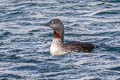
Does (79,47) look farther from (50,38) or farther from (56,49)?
(50,38)

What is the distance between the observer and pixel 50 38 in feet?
61.9

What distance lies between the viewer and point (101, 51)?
16.9 metres

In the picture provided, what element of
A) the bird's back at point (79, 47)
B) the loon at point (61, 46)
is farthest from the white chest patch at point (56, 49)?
the bird's back at point (79, 47)

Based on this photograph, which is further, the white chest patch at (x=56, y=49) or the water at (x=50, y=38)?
the white chest patch at (x=56, y=49)

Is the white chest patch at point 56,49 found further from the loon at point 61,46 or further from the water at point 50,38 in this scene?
the water at point 50,38

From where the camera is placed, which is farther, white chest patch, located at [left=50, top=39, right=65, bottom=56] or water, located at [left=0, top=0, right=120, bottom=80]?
white chest patch, located at [left=50, top=39, right=65, bottom=56]

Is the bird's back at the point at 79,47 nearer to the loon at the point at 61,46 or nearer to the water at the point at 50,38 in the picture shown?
the loon at the point at 61,46

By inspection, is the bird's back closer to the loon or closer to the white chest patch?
the loon

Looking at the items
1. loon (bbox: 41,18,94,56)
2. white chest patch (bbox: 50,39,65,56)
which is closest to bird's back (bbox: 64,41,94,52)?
loon (bbox: 41,18,94,56)

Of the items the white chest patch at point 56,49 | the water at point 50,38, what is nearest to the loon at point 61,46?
the white chest patch at point 56,49

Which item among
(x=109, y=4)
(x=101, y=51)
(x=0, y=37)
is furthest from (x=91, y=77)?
(x=109, y=4)

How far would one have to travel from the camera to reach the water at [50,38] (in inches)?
577

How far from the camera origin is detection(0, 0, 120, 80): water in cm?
1466

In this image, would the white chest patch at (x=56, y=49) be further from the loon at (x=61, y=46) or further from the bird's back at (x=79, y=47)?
the bird's back at (x=79, y=47)
